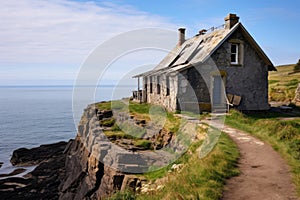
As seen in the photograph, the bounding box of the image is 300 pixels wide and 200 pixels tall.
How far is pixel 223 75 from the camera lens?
21969mm

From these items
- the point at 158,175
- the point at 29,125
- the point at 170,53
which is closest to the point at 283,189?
the point at 158,175

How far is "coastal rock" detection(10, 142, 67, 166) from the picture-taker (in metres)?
36.1

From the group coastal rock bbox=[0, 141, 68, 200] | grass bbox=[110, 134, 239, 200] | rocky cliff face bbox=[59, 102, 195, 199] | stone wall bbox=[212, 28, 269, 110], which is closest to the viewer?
grass bbox=[110, 134, 239, 200]

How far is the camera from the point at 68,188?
21.5 m

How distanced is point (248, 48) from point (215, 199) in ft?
58.9

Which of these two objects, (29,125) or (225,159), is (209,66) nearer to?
(225,159)

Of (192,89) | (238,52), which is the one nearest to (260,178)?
(192,89)

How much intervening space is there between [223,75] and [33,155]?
93.7 ft

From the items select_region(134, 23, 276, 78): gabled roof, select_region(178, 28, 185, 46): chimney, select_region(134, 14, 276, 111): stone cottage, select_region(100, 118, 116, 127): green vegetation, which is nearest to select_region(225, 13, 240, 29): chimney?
select_region(134, 14, 276, 111): stone cottage

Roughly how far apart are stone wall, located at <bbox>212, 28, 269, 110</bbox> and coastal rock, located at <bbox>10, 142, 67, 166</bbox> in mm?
26042

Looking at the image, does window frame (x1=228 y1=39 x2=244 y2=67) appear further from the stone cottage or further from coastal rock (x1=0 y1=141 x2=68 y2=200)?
coastal rock (x1=0 y1=141 x2=68 y2=200)

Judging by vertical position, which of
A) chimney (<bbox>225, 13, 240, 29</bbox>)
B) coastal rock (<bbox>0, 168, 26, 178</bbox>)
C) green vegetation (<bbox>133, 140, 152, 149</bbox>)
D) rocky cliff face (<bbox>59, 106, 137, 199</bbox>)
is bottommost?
coastal rock (<bbox>0, 168, 26, 178</bbox>)

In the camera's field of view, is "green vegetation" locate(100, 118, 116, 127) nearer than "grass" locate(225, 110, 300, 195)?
No

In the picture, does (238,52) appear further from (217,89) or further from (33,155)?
(33,155)
